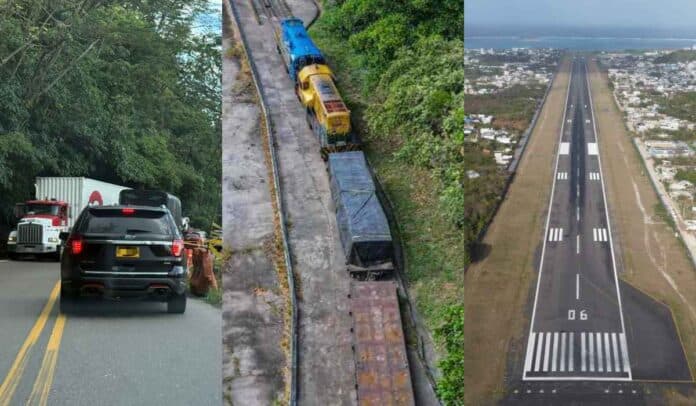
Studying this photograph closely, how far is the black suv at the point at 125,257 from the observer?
12.3 feet

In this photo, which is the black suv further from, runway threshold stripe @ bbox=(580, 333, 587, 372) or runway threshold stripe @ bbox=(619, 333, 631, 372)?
runway threshold stripe @ bbox=(619, 333, 631, 372)

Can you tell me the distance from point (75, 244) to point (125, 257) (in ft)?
0.85

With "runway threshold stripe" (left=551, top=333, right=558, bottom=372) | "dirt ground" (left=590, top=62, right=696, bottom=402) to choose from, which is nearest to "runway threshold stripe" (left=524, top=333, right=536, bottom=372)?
"runway threshold stripe" (left=551, top=333, right=558, bottom=372)

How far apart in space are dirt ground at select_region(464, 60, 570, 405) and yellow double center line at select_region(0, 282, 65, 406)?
2519mm

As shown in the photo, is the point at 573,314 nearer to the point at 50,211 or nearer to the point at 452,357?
the point at 452,357

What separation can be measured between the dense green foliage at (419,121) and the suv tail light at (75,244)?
96.0 inches

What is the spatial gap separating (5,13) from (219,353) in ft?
6.84

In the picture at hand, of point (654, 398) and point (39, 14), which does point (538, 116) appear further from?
point (39, 14)

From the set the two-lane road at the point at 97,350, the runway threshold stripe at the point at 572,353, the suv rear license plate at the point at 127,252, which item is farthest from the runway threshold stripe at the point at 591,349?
the suv rear license plate at the point at 127,252

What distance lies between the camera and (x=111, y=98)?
4012mm

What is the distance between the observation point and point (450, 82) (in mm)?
6465

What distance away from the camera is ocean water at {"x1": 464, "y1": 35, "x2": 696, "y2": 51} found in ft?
15.3

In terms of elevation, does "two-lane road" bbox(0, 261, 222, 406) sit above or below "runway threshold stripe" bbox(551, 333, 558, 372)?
above

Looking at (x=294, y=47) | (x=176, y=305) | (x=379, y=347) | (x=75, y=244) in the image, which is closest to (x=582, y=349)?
(x=379, y=347)
